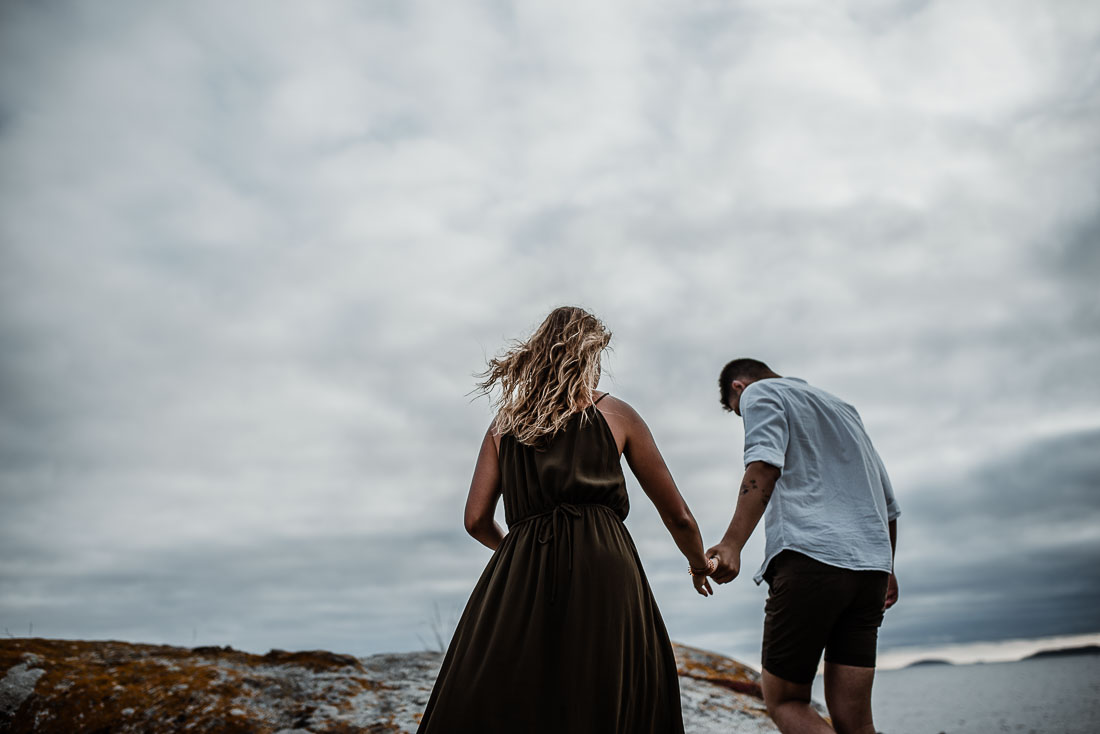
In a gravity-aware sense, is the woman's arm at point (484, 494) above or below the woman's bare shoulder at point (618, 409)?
below

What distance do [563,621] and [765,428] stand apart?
1541 millimetres

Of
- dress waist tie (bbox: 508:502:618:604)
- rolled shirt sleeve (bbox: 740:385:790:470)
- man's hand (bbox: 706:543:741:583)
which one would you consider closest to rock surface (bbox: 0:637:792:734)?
man's hand (bbox: 706:543:741:583)

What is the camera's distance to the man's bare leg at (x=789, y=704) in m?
3.34

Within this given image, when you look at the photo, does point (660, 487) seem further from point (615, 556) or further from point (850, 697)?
point (850, 697)

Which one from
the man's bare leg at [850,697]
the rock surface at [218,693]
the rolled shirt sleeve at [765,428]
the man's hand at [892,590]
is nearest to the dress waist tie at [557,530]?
the rolled shirt sleeve at [765,428]

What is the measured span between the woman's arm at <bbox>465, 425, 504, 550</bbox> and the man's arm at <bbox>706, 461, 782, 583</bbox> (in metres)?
1.06

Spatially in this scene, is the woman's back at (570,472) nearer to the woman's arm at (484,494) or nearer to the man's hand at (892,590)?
the woman's arm at (484,494)

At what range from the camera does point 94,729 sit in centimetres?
366

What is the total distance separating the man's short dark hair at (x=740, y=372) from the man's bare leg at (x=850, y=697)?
165 centimetres

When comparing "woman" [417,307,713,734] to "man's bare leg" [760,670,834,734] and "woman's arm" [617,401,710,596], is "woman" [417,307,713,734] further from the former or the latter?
"man's bare leg" [760,670,834,734]

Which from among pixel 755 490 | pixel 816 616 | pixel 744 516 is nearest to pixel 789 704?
pixel 816 616

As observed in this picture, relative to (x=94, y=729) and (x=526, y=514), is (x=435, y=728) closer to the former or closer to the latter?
(x=526, y=514)

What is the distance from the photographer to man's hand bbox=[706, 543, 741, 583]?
3379 millimetres

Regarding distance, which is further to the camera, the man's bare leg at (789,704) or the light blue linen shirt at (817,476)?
the light blue linen shirt at (817,476)
